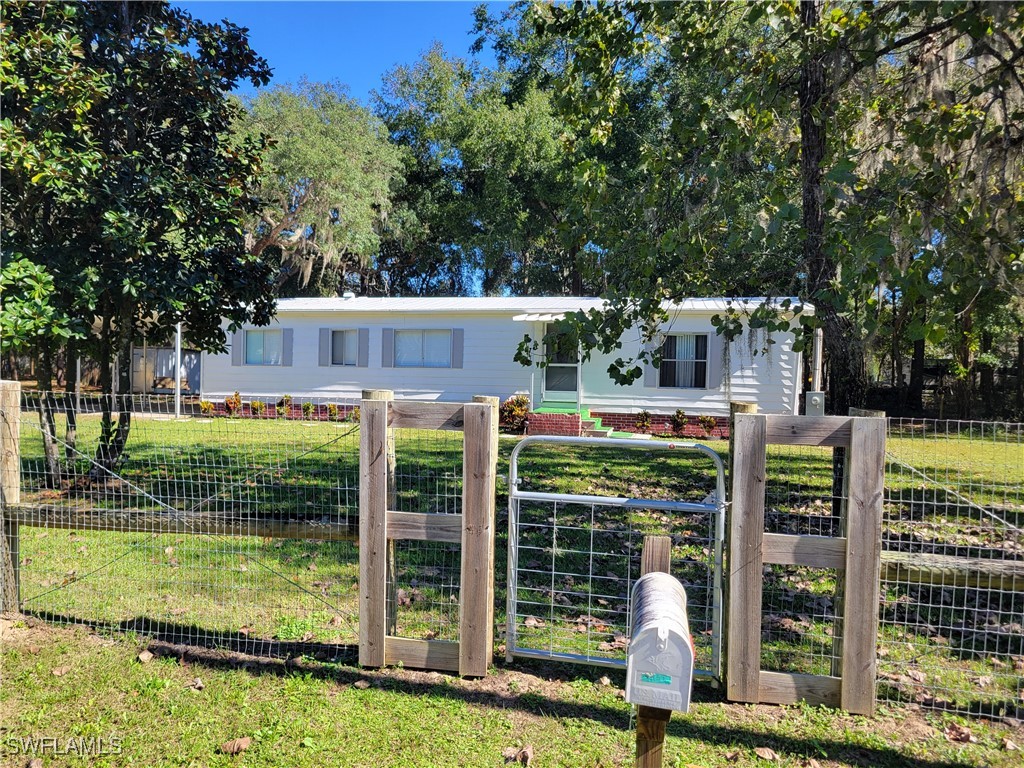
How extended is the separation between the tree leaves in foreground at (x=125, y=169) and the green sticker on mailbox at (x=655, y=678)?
6.22m

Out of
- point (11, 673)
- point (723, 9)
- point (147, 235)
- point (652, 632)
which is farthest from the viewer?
point (147, 235)

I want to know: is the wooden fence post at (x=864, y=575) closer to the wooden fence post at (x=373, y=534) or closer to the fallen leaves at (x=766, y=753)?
the fallen leaves at (x=766, y=753)

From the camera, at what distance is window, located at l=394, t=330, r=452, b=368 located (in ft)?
57.8

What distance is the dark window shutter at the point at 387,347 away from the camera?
17.8 meters

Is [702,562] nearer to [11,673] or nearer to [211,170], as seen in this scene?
[11,673]

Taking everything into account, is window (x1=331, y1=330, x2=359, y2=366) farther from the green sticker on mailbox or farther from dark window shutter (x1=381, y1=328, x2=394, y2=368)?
the green sticker on mailbox

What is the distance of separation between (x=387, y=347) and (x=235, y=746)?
49.6 feet

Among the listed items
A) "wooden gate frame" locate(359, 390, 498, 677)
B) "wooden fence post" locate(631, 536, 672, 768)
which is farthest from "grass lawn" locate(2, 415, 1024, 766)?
"wooden fence post" locate(631, 536, 672, 768)

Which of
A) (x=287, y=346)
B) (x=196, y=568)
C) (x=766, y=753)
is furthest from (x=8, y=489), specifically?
(x=287, y=346)

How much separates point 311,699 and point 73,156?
602 cm

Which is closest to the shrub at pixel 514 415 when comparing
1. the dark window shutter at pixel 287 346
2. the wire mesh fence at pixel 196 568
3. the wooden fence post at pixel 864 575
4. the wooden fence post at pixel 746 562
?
the dark window shutter at pixel 287 346

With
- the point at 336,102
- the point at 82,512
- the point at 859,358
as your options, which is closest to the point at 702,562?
the point at 859,358

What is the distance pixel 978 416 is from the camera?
20.1 meters

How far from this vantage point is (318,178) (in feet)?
72.8
